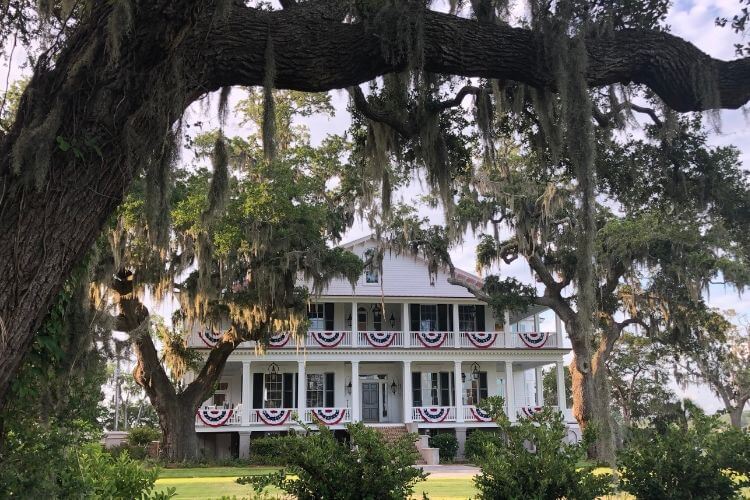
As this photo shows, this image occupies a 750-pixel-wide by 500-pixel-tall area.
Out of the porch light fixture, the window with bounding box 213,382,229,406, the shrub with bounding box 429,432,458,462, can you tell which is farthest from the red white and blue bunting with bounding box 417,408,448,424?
the window with bounding box 213,382,229,406

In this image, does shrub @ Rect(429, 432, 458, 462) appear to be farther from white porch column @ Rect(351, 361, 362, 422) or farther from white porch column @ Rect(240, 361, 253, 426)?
white porch column @ Rect(240, 361, 253, 426)

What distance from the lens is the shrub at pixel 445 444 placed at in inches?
842

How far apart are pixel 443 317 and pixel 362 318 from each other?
Result: 319 centimetres

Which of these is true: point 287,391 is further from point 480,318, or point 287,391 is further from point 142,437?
point 480,318

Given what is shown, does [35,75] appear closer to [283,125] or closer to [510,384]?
[283,125]

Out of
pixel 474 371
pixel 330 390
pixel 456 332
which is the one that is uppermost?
pixel 456 332

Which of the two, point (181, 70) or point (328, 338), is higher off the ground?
point (181, 70)

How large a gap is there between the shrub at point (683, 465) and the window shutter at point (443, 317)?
64.2 feet

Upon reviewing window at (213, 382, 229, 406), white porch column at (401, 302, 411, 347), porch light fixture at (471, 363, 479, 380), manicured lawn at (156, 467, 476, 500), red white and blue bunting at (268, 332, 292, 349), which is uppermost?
white porch column at (401, 302, 411, 347)

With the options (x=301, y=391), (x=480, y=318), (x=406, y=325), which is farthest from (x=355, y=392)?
(x=480, y=318)

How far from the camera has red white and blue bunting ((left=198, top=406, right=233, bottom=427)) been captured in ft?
70.7

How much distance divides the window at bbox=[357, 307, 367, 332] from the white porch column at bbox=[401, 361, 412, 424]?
264cm

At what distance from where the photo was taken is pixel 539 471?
16.1 ft

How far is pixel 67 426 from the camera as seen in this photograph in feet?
13.5
